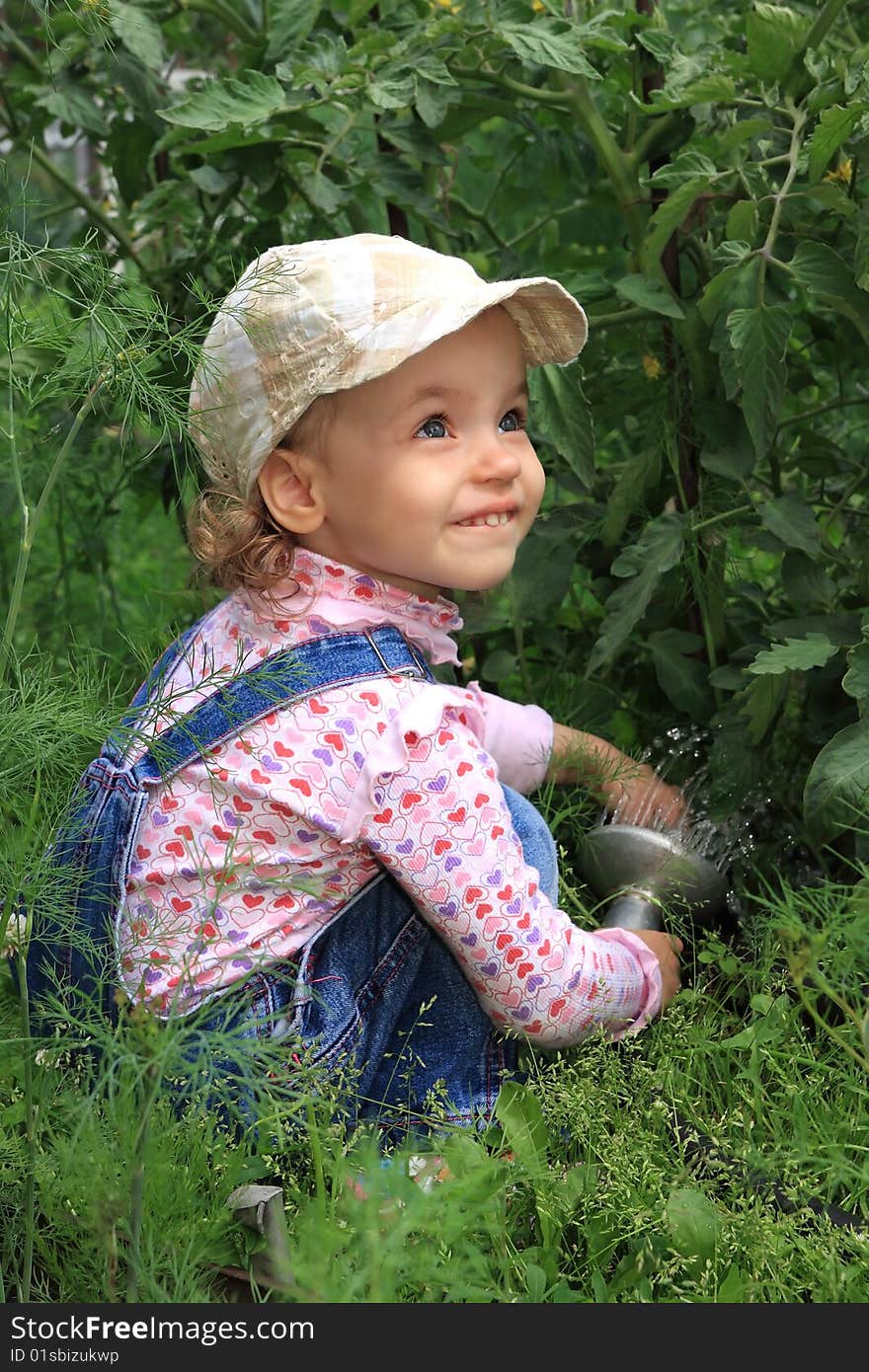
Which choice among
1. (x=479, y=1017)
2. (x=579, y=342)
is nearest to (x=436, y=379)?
(x=579, y=342)

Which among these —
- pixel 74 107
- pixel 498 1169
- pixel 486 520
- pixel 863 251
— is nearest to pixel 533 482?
pixel 486 520

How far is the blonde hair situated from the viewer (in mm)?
1852

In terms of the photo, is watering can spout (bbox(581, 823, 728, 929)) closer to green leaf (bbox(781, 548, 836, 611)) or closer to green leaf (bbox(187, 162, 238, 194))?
green leaf (bbox(781, 548, 836, 611))

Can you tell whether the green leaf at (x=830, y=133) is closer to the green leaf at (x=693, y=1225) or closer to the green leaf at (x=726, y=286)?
the green leaf at (x=726, y=286)

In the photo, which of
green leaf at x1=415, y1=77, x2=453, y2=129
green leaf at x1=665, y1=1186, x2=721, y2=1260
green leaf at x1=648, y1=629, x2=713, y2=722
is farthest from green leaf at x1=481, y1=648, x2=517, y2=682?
green leaf at x1=665, y1=1186, x2=721, y2=1260

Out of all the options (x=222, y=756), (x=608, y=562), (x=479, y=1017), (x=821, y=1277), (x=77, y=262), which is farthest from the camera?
(x=608, y=562)

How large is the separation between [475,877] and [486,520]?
436mm

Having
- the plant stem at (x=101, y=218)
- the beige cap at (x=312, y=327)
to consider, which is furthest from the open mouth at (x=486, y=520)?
the plant stem at (x=101, y=218)

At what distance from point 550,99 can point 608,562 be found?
2.24ft

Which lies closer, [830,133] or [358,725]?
[358,725]

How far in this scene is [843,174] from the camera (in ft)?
6.70

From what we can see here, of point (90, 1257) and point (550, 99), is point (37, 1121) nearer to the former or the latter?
point (90, 1257)

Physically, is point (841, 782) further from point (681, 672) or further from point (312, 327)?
point (312, 327)
